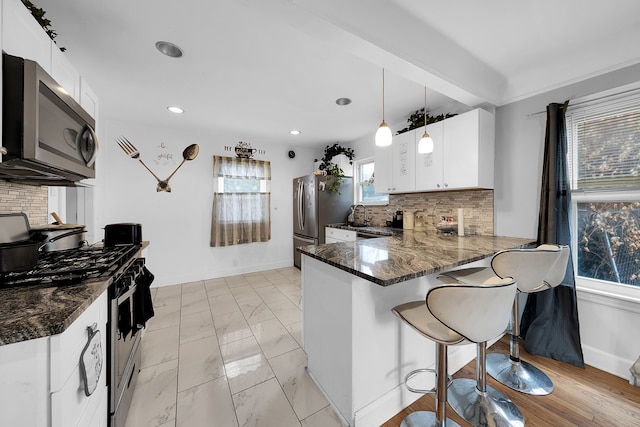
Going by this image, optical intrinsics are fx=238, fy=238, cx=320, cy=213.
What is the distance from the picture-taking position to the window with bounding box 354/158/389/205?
4.14 meters

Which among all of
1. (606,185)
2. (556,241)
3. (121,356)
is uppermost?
(606,185)

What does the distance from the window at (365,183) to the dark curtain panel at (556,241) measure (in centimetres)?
216

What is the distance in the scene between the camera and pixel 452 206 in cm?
285

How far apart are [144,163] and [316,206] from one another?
8.88 feet

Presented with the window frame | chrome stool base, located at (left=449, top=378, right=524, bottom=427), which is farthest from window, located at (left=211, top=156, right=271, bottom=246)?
the window frame

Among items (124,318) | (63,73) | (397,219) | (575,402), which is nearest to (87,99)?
(63,73)

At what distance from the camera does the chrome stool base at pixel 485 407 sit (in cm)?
138

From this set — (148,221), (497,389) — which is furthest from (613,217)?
(148,221)

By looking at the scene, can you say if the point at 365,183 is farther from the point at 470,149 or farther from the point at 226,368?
the point at 226,368

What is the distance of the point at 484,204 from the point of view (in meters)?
2.58

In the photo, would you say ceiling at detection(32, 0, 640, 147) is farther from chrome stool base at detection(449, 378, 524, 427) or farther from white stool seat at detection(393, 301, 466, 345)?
chrome stool base at detection(449, 378, 524, 427)

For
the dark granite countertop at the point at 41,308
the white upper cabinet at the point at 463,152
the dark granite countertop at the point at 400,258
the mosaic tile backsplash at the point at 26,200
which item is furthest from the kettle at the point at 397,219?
the mosaic tile backsplash at the point at 26,200

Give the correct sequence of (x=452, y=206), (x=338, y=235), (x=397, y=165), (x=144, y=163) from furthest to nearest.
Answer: (x=338, y=235), (x=144, y=163), (x=397, y=165), (x=452, y=206)

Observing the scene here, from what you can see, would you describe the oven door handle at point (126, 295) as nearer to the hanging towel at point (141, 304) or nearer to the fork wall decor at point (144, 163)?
the hanging towel at point (141, 304)
